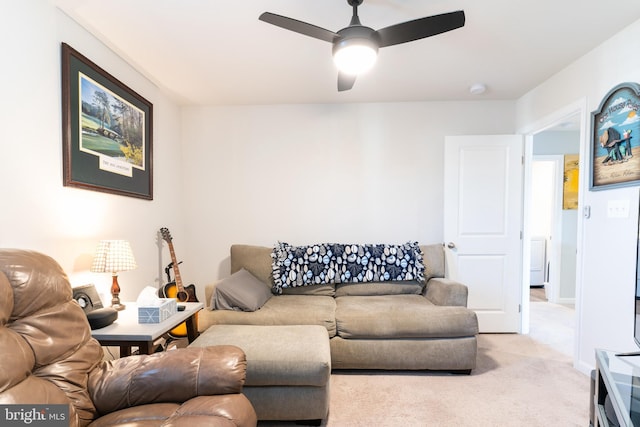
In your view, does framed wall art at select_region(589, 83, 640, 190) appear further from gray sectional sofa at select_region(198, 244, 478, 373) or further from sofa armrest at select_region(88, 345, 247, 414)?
sofa armrest at select_region(88, 345, 247, 414)

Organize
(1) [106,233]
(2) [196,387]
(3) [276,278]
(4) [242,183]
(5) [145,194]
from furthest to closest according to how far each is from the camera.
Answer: (4) [242,183], (3) [276,278], (5) [145,194], (1) [106,233], (2) [196,387]

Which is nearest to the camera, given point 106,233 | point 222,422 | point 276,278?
point 222,422

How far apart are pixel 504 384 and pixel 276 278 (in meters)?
1.97

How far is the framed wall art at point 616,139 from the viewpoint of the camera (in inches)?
80.0

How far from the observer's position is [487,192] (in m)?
3.27

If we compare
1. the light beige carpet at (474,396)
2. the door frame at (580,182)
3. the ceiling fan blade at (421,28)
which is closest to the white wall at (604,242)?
the door frame at (580,182)

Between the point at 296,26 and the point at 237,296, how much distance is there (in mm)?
1939

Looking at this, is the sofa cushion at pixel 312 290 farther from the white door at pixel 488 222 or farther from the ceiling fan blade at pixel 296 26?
the ceiling fan blade at pixel 296 26

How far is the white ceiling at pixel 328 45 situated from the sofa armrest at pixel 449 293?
1.81 m

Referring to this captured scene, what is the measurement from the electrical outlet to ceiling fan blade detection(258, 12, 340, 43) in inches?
84.4

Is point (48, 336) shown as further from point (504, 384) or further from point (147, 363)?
point (504, 384)

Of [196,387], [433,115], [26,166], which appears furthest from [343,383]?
[433,115]

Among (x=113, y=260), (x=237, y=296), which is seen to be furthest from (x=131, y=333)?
(x=237, y=296)

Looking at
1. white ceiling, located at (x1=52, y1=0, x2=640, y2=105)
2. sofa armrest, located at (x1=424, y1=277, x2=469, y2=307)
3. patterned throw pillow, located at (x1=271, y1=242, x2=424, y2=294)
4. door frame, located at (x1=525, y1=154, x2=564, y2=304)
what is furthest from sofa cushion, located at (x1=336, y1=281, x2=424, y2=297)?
door frame, located at (x1=525, y1=154, x2=564, y2=304)
